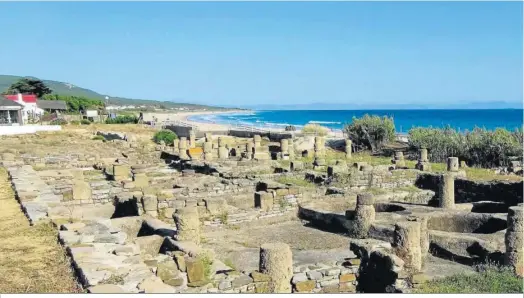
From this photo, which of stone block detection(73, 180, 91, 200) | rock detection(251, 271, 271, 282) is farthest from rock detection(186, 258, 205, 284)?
stone block detection(73, 180, 91, 200)

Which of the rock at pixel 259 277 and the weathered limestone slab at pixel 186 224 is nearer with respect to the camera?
the rock at pixel 259 277

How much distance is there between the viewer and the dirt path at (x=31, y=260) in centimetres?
646

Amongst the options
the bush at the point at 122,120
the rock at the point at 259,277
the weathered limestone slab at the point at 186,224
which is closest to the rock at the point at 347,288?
the rock at the point at 259,277

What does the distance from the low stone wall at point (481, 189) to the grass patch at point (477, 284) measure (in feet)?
24.1

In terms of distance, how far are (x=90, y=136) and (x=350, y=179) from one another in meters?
29.8

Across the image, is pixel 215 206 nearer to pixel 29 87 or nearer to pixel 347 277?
pixel 347 277

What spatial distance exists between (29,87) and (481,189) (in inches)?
3110

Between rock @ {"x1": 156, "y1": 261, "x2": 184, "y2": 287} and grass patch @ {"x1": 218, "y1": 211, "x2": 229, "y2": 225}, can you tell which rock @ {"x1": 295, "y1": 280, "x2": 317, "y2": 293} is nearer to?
rock @ {"x1": 156, "y1": 261, "x2": 184, "y2": 287}

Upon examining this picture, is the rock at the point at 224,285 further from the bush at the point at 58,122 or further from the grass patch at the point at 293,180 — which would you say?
the bush at the point at 58,122

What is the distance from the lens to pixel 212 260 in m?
7.75

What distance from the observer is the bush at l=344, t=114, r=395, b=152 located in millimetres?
39375

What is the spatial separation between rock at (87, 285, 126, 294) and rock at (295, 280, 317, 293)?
9.84 feet

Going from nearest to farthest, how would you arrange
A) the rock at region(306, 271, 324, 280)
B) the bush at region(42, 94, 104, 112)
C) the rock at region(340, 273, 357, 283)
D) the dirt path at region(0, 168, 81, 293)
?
the dirt path at region(0, 168, 81, 293) < the rock at region(306, 271, 324, 280) < the rock at region(340, 273, 357, 283) < the bush at region(42, 94, 104, 112)
